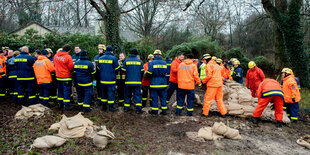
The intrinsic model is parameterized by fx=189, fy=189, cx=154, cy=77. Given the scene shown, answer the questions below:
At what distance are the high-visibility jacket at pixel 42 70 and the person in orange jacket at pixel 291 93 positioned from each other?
783cm

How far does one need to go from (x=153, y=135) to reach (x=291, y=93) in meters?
4.85

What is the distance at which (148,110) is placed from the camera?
6.44m

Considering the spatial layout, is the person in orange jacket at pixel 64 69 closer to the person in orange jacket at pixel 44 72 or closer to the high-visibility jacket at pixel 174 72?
the person in orange jacket at pixel 44 72

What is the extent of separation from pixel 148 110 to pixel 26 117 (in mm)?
3562

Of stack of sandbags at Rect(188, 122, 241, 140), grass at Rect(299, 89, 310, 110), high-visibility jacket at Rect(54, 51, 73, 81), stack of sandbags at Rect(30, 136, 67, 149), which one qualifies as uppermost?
high-visibility jacket at Rect(54, 51, 73, 81)

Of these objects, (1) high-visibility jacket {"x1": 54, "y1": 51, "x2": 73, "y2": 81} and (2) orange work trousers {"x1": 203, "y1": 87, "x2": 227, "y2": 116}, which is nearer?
(1) high-visibility jacket {"x1": 54, "y1": 51, "x2": 73, "y2": 81}

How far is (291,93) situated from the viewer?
622cm

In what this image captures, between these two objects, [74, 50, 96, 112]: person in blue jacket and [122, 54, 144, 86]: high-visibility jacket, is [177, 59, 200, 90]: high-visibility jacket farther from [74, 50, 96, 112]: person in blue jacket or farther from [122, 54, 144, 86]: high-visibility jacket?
[74, 50, 96, 112]: person in blue jacket

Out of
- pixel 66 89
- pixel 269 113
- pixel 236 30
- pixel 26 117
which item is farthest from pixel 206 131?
pixel 236 30

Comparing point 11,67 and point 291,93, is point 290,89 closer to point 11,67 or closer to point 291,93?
point 291,93

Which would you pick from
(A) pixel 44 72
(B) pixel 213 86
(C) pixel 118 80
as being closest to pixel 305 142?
(B) pixel 213 86

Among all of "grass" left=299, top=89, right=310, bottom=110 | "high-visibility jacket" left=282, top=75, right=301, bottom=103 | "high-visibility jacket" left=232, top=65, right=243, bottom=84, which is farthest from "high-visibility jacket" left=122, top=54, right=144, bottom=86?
"grass" left=299, top=89, right=310, bottom=110

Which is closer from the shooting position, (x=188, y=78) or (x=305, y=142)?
(x=305, y=142)

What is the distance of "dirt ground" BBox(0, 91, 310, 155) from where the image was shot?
397cm
